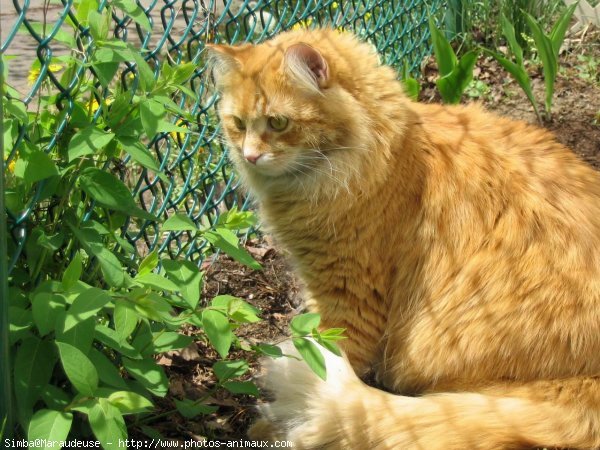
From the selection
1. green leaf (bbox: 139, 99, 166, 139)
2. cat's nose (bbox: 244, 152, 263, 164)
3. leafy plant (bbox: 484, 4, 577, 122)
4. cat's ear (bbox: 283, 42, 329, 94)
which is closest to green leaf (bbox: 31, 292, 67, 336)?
green leaf (bbox: 139, 99, 166, 139)

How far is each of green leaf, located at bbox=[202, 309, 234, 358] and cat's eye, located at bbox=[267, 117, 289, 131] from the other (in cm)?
92

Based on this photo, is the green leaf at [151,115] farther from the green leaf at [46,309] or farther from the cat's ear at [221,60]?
the cat's ear at [221,60]

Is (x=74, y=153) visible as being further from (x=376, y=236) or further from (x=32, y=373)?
(x=376, y=236)

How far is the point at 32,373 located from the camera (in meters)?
1.96

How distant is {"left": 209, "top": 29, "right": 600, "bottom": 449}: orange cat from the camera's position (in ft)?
8.20

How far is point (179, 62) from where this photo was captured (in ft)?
10.1

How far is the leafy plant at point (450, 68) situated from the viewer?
4.26 m

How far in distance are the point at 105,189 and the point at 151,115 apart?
0.24m

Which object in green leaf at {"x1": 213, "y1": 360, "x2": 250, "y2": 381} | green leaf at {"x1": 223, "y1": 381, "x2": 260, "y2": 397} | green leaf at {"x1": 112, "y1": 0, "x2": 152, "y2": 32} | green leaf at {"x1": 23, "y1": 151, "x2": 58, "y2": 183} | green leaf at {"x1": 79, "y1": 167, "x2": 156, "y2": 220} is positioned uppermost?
green leaf at {"x1": 112, "y1": 0, "x2": 152, "y2": 32}

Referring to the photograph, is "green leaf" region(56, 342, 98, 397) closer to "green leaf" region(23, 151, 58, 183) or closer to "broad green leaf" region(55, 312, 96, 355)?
"broad green leaf" region(55, 312, 96, 355)

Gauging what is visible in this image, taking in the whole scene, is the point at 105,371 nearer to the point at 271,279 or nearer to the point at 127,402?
the point at 127,402

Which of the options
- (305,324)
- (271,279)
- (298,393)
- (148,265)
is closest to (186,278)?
(148,265)

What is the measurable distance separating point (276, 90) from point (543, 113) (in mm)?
2509

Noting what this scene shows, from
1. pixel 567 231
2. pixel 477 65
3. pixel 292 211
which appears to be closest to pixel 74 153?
pixel 292 211
